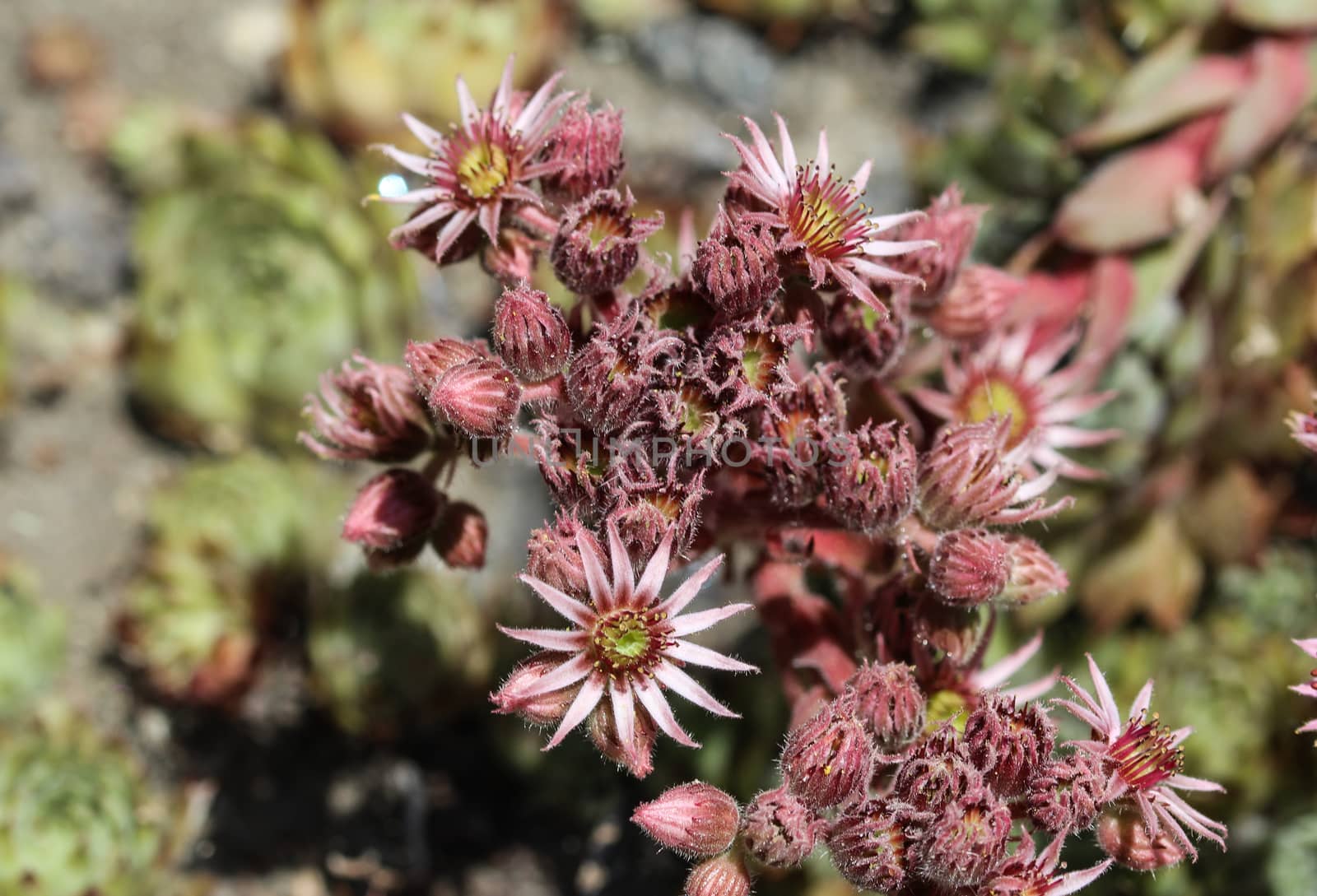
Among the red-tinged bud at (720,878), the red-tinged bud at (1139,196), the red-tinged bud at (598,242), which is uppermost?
the red-tinged bud at (1139,196)

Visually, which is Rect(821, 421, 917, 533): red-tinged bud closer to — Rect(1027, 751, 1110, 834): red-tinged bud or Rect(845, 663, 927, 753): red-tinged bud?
Rect(845, 663, 927, 753): red-tinged bud

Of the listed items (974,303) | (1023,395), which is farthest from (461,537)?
(1023,395)

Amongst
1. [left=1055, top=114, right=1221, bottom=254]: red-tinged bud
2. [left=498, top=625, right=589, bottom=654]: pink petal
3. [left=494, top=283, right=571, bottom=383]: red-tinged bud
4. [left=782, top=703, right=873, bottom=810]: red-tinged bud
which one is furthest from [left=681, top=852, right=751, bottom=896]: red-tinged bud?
[left=1055, top=114, right=1221, bottom=254]: red-tinged bud

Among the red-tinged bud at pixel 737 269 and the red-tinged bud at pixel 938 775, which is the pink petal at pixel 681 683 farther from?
the red-tinged bud at pixel 737 269

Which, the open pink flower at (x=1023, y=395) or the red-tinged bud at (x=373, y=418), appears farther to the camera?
the open pink flower at (x=1023, y=395)

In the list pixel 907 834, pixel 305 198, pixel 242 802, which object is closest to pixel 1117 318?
pixel 907 834

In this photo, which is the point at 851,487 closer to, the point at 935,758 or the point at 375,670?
the point at 935,758

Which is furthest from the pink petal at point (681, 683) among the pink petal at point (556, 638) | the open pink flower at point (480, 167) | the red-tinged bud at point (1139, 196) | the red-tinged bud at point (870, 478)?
the red-tinged bud at point (1139, 196)
